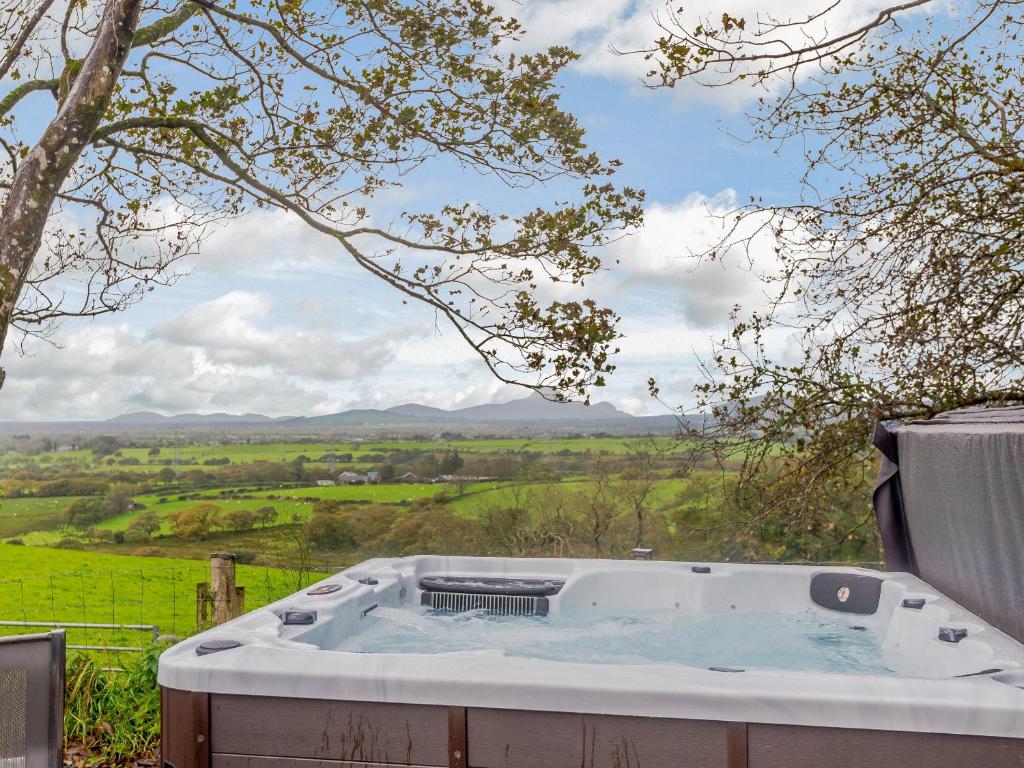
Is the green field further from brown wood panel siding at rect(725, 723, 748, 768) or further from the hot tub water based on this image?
brown wood panel siding at rect(725, 723, 748, 768)

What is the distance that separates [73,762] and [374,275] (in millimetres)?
2646

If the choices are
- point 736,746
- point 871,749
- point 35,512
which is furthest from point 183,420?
point 871,749

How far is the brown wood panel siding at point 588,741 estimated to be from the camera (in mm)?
2039

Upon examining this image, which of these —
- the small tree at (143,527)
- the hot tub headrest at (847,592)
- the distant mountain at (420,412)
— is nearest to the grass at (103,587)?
the small tree at (143,527)

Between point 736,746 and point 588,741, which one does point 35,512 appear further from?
point 736,746

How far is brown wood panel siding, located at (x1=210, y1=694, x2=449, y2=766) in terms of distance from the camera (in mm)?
2156

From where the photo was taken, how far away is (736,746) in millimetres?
2023

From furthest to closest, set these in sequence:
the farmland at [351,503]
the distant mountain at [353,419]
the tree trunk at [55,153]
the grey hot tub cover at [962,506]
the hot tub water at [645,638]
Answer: the distant mountain at [353,419] → the farmland at [351,503] → the tree trunk at [55,153] → the hot tub water at [645,638] → the grey hot tub cover at [962,506]

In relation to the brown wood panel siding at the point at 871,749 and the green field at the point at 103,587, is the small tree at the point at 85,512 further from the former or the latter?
the brown wood panel siding at the point at 871,749

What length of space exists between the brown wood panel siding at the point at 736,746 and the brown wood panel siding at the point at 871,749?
0.05 ft

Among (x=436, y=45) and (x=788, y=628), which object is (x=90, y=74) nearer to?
(x=436, y=45)

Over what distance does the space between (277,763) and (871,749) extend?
58.3 inches

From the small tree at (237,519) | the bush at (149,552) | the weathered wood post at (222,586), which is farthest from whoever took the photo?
the bush at (149,552)

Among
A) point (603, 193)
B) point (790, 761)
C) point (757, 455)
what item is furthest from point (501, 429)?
point (790, 761)
